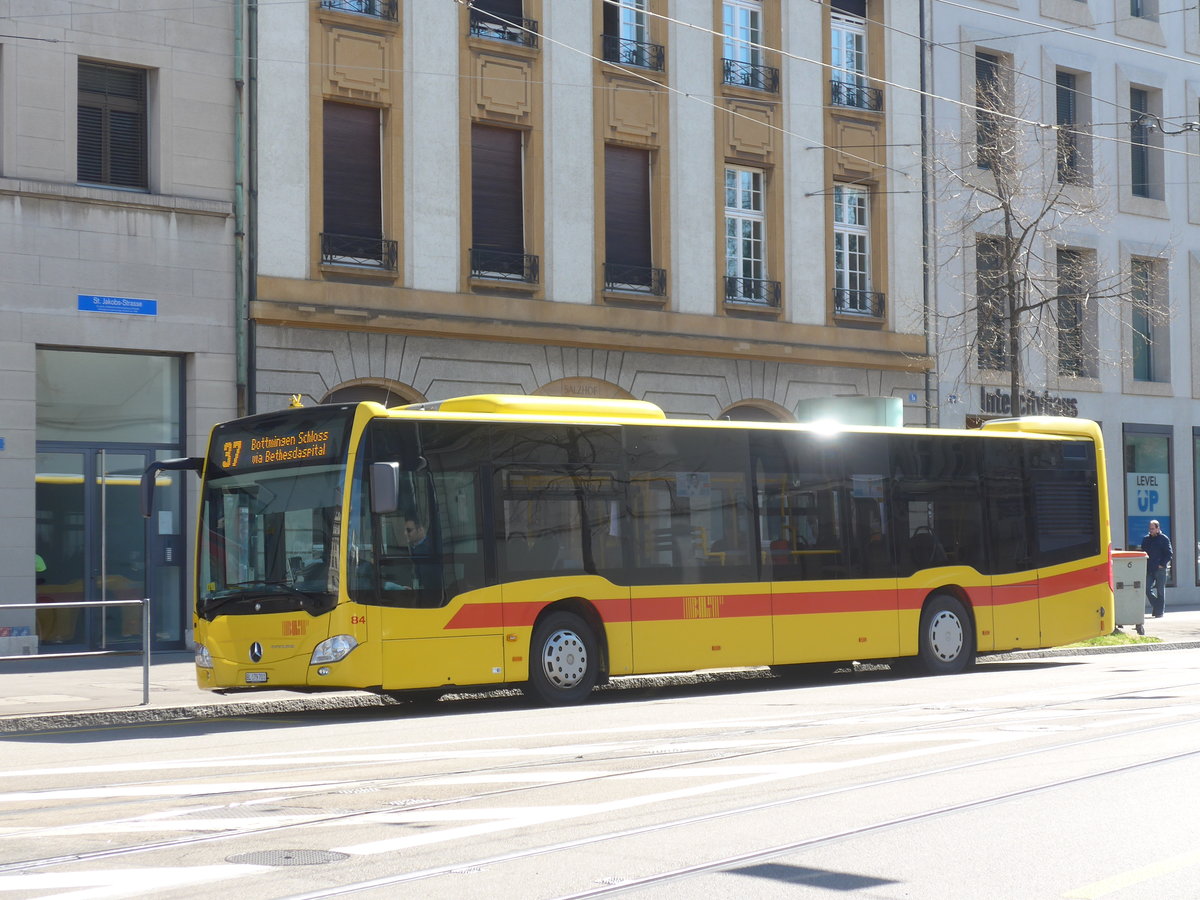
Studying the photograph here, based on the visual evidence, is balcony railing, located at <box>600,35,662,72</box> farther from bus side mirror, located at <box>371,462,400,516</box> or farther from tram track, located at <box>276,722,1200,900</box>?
tram track, located at <box>276,722,1200,900</box>

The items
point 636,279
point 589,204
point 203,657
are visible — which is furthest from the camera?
point 636,279

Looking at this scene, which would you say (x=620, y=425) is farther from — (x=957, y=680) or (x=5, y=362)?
(x=5, y=362)

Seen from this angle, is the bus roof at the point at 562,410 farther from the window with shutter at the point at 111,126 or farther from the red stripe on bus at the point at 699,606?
the window with shutter at the point at 111,126

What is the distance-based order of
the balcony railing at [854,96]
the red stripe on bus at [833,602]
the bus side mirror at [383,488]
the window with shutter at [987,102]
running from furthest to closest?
the balcony railing at [854,96] < the window with shutter at [987,102] < the red stripe on bus at [833,602] < the bus side mirror at [383,488]

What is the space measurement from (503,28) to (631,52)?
2.43 m

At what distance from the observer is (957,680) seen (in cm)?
1797

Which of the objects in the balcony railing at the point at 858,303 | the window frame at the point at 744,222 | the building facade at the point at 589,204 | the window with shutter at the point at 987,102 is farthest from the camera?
the balcony railing at the point at 858,303

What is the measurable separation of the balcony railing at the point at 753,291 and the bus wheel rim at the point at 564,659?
1252 cm

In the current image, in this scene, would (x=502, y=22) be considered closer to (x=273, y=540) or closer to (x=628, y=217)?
(x=628, y=217)

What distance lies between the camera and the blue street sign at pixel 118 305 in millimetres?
20594

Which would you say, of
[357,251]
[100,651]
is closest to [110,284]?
[357,251]

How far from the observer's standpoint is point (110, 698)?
15.5m

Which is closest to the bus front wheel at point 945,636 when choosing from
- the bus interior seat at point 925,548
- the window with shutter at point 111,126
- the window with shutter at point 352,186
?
the bus interior seat at point 925,548

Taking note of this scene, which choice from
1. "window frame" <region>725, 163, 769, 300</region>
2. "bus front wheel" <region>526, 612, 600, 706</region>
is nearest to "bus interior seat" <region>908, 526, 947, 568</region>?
"bus front wheel" <region>526, 612, 600, 706</region>
